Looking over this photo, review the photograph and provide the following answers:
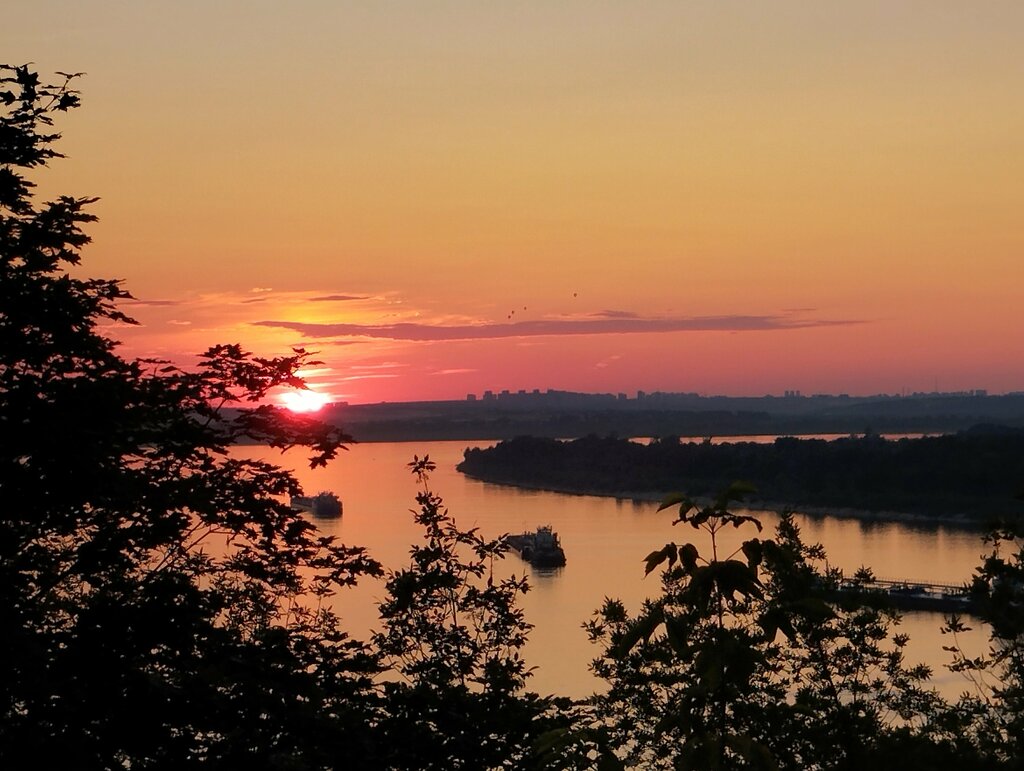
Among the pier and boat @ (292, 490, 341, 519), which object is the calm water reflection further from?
boat @ (292, 490, 341, 519)

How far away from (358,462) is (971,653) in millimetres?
88208

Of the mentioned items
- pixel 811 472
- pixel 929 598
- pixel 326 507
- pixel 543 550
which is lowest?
pixel 929 598

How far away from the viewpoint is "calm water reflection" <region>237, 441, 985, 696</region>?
23328mm

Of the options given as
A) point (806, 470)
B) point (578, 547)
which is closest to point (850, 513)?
point (806, 470)

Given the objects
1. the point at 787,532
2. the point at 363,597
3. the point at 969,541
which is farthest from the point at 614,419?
the point at 787,532

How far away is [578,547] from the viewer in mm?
43000

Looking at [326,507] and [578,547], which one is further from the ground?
[326,507]

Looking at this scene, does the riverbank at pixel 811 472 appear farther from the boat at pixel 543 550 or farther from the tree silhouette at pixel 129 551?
the tree silhouette at pixel 129 551

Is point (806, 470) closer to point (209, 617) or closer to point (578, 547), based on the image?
point (578, 547)

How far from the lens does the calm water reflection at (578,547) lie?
23.3 metres

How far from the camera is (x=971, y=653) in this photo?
77.2ft

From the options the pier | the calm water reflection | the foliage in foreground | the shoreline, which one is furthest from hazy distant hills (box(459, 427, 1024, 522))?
the foliage in foreground

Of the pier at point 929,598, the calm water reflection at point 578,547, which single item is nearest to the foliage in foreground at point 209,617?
the calm water reflection at point 578,547

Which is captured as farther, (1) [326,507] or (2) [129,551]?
(1) [326,507]
